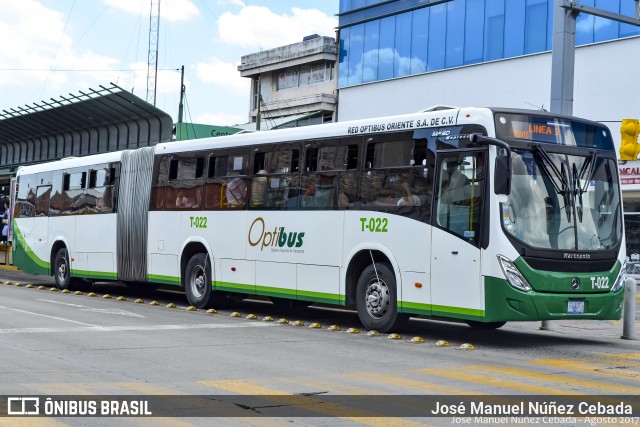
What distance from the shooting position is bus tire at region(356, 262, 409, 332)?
14.9 m

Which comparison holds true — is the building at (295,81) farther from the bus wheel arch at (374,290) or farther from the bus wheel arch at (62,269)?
the bus wheel arch at (374,290)

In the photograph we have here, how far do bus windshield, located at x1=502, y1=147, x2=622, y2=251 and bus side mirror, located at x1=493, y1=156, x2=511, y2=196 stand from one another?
0.98 ft

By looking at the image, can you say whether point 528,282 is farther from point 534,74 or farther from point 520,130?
point 534,74

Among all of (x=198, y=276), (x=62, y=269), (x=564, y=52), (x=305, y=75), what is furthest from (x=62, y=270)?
(x=305, y=75)

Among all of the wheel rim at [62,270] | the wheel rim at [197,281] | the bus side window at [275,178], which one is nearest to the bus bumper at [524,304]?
the bus side window at [275,178]

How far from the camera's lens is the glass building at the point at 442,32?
39531mm

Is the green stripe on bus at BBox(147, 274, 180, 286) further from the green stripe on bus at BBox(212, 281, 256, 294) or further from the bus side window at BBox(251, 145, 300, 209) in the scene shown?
the bus side window at BBox(251, 145, 300, 209)

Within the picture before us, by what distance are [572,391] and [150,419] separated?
4204 mm

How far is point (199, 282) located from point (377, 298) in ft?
18.1

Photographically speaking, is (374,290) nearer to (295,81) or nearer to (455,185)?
(455,185)

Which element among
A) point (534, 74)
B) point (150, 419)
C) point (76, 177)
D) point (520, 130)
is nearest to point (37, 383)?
point (150, 419)

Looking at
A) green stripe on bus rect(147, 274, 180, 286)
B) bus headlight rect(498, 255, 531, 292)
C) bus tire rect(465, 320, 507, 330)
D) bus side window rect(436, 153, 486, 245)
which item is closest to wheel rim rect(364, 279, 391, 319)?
bus tire rect(465, 320, 507, 330)

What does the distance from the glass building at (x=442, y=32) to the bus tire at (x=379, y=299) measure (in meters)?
25.2

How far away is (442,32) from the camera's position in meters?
45.8
